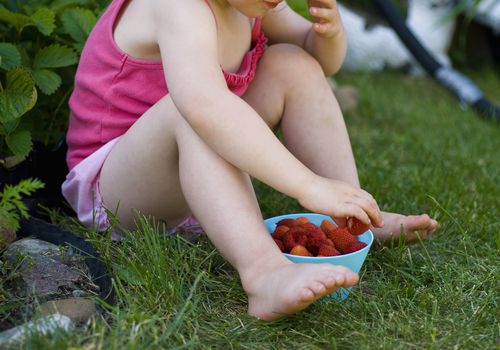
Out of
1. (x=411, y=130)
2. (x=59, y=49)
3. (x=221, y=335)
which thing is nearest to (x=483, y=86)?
(x=411, y=130)

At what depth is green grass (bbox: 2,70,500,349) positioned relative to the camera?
124 cm

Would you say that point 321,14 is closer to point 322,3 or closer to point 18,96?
point 322,3

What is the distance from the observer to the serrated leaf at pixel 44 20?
5.61 ft

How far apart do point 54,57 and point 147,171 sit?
45cm

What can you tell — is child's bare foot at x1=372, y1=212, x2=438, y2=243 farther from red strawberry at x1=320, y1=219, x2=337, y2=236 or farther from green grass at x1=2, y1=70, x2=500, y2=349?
red strawberry at x1=320, y1=219, x2=337, y2=236

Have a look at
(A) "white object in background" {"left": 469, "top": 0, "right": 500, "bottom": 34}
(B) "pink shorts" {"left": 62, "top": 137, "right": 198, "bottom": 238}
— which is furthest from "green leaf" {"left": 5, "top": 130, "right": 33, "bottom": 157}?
(A) "white object in background" {"left": 469, "top": 0, "right": 500, "bottom": 34}

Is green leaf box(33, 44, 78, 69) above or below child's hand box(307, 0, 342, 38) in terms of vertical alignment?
below

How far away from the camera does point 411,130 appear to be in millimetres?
2611

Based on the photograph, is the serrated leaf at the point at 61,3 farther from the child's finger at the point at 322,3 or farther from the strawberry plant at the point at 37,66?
the child's finger at the point at 322,3

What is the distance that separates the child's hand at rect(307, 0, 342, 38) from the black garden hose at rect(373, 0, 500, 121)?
4.19 ft

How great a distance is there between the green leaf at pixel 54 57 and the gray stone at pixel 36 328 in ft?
2.30

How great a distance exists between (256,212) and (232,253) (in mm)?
83

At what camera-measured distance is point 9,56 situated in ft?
5.46

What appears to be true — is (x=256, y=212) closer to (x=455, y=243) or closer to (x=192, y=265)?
(x=192, y=265)
